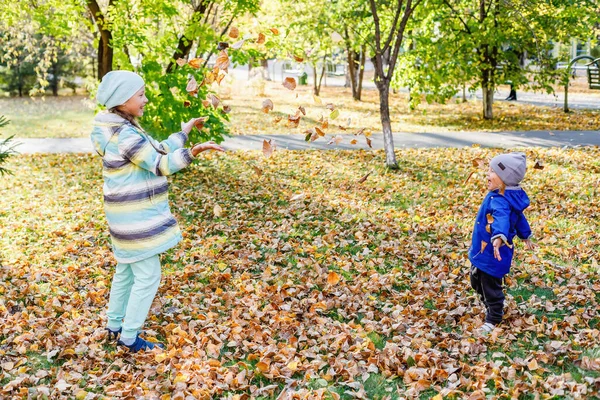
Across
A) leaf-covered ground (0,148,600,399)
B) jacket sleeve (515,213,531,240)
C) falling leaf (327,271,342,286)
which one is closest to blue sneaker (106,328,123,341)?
leaf-covered ground (0,148,600,399)

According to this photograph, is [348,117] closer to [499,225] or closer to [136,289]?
[499,225]

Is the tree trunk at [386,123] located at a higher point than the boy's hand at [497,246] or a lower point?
higher

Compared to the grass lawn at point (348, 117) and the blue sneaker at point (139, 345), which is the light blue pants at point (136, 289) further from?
the grass lawn at point (348, 117)

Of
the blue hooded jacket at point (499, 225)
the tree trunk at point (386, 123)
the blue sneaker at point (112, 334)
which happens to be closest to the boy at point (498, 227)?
the blue hooded jacket at point (499, 225)

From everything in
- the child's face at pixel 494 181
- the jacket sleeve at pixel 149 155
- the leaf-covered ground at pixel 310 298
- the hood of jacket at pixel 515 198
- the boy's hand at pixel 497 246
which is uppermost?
the jacket sleeve at pixel 149 155

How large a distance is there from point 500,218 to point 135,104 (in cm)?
267

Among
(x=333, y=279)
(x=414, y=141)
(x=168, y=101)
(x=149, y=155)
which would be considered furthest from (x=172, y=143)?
(x=414, y=141)

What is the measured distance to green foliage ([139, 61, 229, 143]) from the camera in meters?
9.44

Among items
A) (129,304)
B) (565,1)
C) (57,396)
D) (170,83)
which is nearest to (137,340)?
(129,304)

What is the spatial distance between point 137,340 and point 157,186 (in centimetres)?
115

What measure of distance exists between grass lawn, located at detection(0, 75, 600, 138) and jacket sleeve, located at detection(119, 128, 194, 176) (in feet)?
31.8

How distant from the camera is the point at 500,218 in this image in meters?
4.27

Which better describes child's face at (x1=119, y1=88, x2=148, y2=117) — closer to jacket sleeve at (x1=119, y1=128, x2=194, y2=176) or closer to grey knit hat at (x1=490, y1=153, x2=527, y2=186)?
jacket sleeve at (x1=119, y1=128, x2=194, y2=176)

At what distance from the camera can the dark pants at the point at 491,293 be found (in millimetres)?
4480
